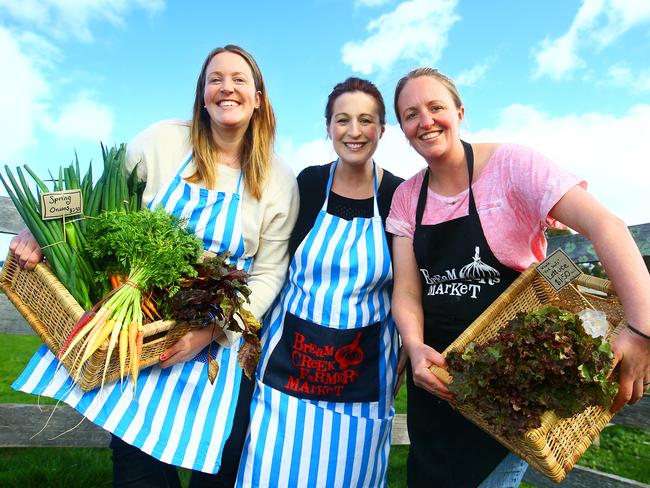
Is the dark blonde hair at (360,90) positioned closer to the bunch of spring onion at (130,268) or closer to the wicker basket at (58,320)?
the bunch of spring onion at (130,268)

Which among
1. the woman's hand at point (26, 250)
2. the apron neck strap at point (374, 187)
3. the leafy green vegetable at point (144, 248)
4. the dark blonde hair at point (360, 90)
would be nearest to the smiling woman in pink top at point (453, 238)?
the apron neck strap at point (374, 187)

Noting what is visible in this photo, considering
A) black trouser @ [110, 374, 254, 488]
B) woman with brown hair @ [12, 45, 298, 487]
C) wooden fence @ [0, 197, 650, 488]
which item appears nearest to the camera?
woman with brown hair @ [12, 45, 298, 487]

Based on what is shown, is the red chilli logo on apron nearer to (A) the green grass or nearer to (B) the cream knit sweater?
(B) the cream knit sweater

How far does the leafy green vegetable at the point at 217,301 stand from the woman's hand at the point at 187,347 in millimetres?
60

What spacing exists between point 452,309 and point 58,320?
1.60 metres

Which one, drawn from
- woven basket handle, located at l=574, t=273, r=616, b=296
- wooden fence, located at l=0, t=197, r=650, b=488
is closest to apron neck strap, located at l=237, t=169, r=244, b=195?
woven basket handle, located at l=574, t=273, r=616, b=296

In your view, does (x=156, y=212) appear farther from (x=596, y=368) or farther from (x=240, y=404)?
(x=596, y=368)

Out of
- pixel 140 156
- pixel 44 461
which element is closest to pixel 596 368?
pixel 140 156

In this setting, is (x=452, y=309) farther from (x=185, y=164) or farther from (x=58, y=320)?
(x=58, y=320)

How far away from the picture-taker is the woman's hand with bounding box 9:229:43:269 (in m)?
2.21

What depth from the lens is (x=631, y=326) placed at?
178 centimetres

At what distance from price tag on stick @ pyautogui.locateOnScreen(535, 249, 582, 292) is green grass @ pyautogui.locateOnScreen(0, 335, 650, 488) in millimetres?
2464

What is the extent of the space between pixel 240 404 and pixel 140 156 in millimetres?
1283

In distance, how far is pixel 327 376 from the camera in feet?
8.21
